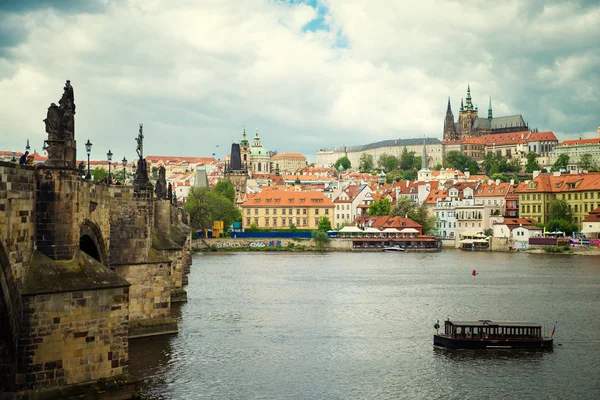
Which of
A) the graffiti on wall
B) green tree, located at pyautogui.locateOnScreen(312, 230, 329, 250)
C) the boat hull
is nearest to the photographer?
the boat hull

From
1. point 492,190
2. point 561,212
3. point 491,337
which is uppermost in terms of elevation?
point 492,190

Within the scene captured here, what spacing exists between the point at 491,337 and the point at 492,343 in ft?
1.16

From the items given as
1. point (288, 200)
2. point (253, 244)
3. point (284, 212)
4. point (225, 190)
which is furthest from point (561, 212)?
point (225, 190)

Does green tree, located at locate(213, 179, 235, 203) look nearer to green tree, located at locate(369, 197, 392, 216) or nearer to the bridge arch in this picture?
→ green tree, located at locate(369, 197, 392, 216)

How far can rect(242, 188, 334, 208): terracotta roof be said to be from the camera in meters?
148

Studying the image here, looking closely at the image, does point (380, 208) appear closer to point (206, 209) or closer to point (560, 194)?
point (560, 194)

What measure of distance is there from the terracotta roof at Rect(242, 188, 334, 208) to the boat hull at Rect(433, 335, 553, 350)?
11181 centimetres

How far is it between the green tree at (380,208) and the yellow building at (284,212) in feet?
27.8

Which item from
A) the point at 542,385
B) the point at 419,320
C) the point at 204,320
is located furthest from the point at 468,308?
the point at 542,385

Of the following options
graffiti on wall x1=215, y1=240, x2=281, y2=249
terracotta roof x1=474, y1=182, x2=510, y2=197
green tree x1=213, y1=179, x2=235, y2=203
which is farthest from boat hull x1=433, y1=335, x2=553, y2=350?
green tree x1=213, y1=179, x2=235, y2=203

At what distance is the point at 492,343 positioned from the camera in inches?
1406

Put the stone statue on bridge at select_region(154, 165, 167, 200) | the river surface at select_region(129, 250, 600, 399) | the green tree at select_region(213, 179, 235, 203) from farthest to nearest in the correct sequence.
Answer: the green tree at select_region(213, 179, 235, 203)
the stone statue on bridge at select_region(154, 165, 167, 200)
the river surface at select_region(129, 250, 600, 399)

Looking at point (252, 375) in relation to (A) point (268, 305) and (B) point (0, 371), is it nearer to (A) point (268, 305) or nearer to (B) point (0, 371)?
(B) point (0, 371)

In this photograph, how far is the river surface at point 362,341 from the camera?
28.1m
